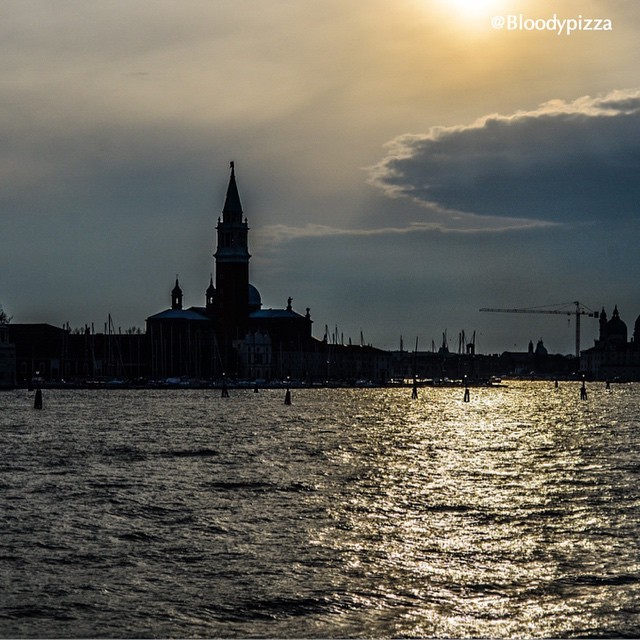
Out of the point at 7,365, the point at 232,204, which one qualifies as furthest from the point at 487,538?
the point at 232,204

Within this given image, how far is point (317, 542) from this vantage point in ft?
70.4

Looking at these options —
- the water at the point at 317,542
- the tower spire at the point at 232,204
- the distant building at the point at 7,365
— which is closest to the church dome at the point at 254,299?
the tower spire at the point at 232,204

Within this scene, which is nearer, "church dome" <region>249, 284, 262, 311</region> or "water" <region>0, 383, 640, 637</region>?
"water" <region>0, 383, 640, 637</region>

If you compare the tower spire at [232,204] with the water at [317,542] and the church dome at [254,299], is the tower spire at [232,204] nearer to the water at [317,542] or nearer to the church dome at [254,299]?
the church dome at [254,299]

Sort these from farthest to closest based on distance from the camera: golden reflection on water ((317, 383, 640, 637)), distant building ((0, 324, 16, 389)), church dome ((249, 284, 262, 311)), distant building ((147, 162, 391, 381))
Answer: church dome ((249, 284, 262, 311)) < distant building ((147, 162, 391, 381)) < distant building ((0, 324, 16, 389)) < golden reflection on water ((317, 383, 640, 637))

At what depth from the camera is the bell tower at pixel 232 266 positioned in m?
168

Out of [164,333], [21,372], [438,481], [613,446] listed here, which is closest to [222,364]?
[164,333]

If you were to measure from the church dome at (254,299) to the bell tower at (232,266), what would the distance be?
9.42m

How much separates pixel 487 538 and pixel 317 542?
2.95 metres

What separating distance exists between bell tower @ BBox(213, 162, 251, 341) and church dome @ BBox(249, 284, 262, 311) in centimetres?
942

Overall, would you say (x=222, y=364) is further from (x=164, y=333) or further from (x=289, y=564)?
(x=289, y=564)

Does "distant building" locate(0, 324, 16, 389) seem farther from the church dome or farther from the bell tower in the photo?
the church dome

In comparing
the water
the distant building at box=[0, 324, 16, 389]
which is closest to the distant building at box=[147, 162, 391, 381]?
the distant building at box=[0, 324, 16, 389]

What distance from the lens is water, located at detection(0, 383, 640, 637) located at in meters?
16.1
